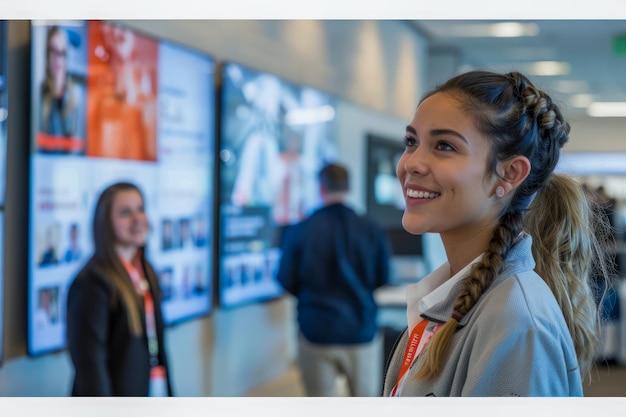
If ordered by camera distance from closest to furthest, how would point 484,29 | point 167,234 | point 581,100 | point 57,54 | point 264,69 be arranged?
point 57,54 < point 167,234 < point 264,69 < point 484,29 < point 581,100

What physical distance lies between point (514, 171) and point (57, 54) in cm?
266

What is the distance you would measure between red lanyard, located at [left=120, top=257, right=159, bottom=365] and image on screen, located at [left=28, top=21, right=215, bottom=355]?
0.31 meters

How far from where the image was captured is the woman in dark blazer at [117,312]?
3.26m

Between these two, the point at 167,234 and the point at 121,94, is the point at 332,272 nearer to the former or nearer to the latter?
the point at 167,234

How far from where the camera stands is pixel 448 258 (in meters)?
1.46

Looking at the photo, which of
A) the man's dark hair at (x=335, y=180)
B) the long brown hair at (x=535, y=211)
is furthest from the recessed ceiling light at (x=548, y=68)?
the long brown hair at (x=535, y=211)

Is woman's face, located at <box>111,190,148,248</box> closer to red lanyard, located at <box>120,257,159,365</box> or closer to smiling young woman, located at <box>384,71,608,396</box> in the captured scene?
red lanyard, located at <box>120,257,159,365</box>

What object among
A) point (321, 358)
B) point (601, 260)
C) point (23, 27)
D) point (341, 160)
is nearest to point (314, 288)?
point (321, 358)

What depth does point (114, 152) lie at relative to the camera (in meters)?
4.00

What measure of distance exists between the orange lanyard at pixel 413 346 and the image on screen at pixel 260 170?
3770 millimetres

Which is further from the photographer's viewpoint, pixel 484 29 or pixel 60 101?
pixel 484 29

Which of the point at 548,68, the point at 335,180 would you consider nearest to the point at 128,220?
the point at 335,180

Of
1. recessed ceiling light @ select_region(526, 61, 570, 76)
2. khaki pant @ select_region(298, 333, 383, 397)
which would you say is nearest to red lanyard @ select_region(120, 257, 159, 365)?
khaki pant @ select_region(298, 333, 383, 397)

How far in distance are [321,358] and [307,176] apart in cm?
204
